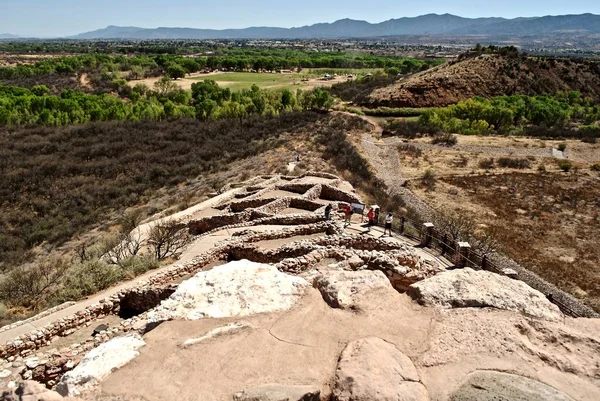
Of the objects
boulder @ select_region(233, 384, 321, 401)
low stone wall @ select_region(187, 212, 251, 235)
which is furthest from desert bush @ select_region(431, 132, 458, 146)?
boulder @ select_region(233, 384, 321, 401)

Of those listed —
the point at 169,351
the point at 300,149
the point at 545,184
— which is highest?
the point at 169,351

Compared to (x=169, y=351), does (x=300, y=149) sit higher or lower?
lower

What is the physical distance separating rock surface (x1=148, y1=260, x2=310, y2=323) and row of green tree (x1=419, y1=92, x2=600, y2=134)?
1941 inches

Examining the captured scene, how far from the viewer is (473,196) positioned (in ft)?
111

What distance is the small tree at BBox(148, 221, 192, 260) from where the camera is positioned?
18.4 meters

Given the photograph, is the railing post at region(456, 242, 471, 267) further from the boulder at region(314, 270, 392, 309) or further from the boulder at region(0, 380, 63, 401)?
the boulder at region(0, 380, 63, 401)

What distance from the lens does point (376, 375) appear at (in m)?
8.48

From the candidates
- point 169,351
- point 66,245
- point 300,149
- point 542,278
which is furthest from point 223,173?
point 169,351

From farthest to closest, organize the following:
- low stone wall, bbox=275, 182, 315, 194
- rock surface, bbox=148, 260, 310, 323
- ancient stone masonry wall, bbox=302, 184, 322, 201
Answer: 1. low stone wall, bbox=275, 182, 315, 194
2. ancient stone masonry wall, bbox=302, 184, 322, 201
3. rock surface, bbox=148, 260, 310, 323

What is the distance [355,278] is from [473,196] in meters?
24.6

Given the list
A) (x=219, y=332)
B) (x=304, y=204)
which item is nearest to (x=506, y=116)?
(x=304, y=204)

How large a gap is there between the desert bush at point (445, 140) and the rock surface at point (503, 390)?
4386 cm

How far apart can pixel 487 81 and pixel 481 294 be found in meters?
74.9

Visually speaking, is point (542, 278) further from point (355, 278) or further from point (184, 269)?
point (184, 269)
